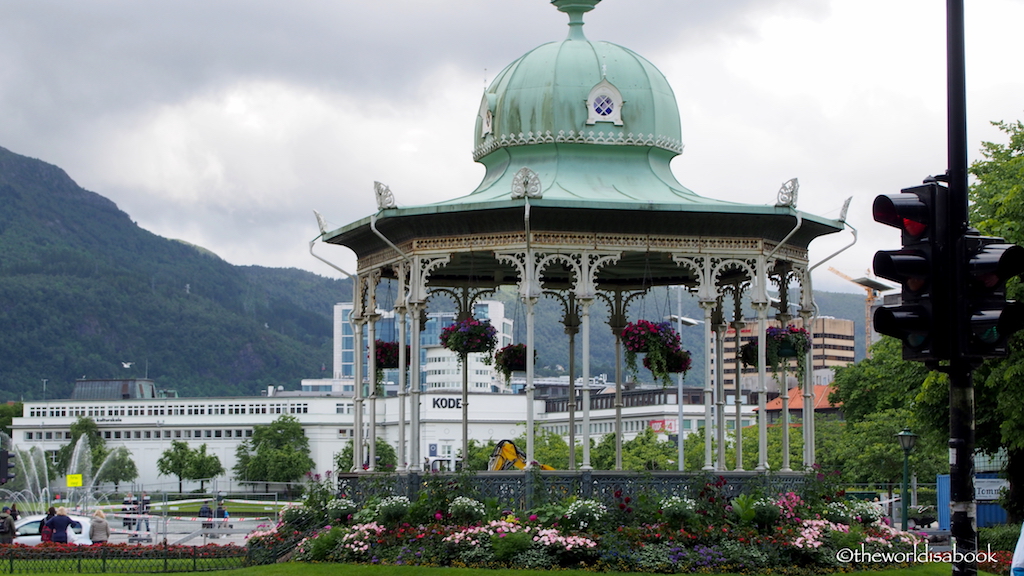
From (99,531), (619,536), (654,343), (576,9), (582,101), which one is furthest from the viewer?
(99,531)

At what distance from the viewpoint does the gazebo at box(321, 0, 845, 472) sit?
26.4 metres

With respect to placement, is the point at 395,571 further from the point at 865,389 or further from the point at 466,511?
the point at 865,389

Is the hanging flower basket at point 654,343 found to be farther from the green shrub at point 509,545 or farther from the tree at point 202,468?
the tree at point 202,468

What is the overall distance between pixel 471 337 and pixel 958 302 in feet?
57.2

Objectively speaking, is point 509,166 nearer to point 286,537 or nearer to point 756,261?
point 756,261

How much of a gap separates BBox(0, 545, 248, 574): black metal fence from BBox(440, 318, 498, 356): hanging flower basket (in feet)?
19.8

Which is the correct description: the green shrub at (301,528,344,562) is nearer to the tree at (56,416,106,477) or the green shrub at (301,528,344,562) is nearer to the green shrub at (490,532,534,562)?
the green shrub at (490,532,534,562)

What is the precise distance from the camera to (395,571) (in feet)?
77.2

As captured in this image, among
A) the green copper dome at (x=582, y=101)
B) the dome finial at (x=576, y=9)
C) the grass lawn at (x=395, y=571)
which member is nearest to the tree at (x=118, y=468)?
the dome finial at (x=576, y=9)

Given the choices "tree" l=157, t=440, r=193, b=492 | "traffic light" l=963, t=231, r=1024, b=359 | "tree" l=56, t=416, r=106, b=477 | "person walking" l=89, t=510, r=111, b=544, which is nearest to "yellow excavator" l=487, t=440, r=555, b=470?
"person walking" l=89, t=510, r=111, b=544

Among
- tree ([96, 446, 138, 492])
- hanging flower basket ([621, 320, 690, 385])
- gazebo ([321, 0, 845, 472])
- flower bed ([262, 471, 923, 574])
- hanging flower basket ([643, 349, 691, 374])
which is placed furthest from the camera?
tree ([96, 446, 138, 492])

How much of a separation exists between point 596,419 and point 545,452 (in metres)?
41.2

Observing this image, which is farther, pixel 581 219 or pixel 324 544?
pixel 581 219

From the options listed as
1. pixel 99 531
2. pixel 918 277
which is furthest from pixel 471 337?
pixel 918 277
